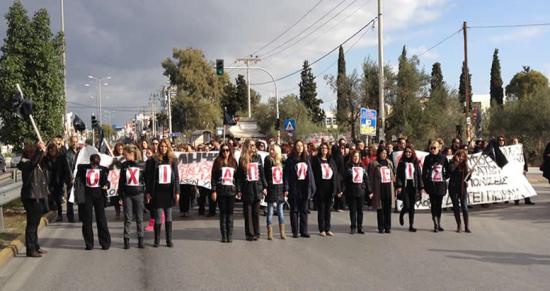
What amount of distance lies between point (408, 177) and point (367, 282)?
16.3 ft

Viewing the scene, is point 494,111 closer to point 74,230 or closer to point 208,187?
point 208,187

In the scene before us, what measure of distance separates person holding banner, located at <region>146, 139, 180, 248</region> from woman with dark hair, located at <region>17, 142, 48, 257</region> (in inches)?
72.6

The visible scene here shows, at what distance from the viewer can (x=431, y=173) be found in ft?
38.4

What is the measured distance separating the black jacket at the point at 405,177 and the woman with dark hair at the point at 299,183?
1980mm

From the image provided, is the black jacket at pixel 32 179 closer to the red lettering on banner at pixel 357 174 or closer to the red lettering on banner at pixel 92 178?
the red lettering on banner at pixel 92 178

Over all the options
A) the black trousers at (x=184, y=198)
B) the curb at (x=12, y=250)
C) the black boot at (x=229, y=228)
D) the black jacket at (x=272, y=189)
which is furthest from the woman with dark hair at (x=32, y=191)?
the black trousers at (x=184, y=198)

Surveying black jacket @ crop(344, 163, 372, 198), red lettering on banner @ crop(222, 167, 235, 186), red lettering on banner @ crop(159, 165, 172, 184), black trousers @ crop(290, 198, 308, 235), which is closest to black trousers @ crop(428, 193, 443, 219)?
black jacket @ crop(344, 163, 372, 198)

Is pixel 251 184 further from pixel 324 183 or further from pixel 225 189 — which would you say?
pixel 324 183

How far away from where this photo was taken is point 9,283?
301 inches

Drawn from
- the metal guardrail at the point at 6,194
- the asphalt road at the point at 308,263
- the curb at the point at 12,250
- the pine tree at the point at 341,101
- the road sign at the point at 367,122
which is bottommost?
the asphalt road at the point at 308,263

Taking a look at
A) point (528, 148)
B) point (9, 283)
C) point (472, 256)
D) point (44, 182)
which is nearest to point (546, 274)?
point (472, 256)

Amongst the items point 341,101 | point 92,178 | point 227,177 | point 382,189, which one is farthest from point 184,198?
point 341,101

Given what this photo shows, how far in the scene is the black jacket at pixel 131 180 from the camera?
10.1 m

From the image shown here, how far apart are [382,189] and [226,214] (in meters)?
3.31
